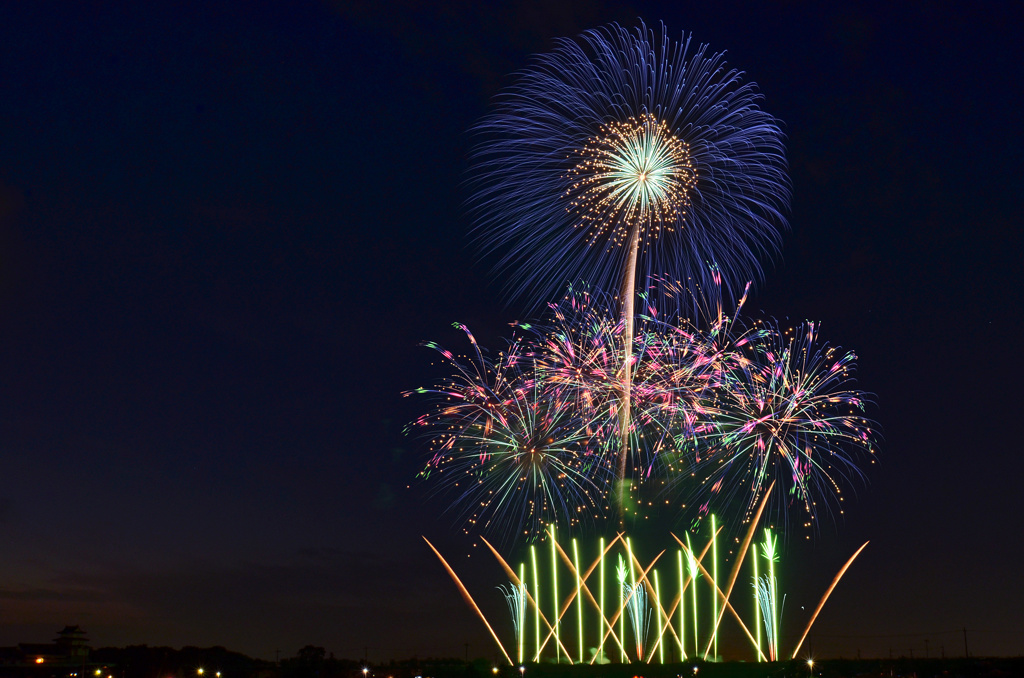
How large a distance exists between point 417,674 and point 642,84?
64291mm

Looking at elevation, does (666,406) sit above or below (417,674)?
above

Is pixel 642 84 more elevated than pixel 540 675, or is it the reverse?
pixel 642 84

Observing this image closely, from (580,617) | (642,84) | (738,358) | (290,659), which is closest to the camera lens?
(642,84)


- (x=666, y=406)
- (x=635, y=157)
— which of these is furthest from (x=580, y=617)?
(x=635, y=157)

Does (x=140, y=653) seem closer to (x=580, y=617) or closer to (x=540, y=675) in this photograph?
(x=540, y=675)

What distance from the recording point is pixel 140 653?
10150cm

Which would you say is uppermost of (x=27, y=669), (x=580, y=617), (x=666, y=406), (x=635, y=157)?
(x=635, y=157)

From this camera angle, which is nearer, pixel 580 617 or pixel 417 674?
pixel 580 617

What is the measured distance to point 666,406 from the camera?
111ft

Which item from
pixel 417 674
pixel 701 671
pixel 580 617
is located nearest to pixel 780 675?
pixel 701 671

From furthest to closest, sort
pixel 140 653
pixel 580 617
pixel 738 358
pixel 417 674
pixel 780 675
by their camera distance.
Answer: pixel 140 653 < pixel 417 674 < pixel 780 675 < pixel 580 617 < pixel 738 358

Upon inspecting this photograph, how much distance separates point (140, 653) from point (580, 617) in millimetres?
76112

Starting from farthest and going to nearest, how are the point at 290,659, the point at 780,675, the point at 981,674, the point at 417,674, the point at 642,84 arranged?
the point at 290,659, the point at 417,674, the point at 981,674, the point at 780,675, the point at 642,84

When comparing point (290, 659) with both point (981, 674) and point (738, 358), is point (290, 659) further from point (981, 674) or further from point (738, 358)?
point (738, 358)
